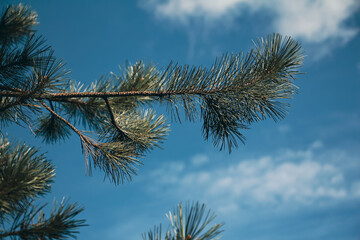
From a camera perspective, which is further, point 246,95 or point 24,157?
point 246,95

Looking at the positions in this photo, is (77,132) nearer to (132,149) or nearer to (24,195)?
(132,149)

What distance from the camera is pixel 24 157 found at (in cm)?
117

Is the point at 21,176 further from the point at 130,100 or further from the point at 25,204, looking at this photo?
the point at 130,100

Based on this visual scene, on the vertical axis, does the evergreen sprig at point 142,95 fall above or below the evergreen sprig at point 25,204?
above

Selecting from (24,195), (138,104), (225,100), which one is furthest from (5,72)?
(225,100)

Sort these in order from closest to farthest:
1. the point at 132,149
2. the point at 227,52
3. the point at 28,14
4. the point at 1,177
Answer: the point at 1,177 → the point at 227,52 → the point at 132,149 → the point at 28,14

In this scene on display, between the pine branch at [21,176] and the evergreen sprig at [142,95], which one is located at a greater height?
the evergreen sprig at [142,95]

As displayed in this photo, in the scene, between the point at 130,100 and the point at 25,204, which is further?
the point at 130,100

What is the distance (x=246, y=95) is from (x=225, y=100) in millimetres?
106

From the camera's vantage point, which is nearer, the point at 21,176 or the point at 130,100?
the point at 21,176

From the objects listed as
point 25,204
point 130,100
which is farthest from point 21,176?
point 130,100

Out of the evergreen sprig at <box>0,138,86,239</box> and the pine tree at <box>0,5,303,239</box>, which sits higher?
the pine tree at <box>0,5,303,239</box>

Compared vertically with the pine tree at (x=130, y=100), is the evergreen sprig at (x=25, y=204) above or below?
below

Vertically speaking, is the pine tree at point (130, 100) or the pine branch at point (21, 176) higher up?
the pine tree at point (130, 100)
